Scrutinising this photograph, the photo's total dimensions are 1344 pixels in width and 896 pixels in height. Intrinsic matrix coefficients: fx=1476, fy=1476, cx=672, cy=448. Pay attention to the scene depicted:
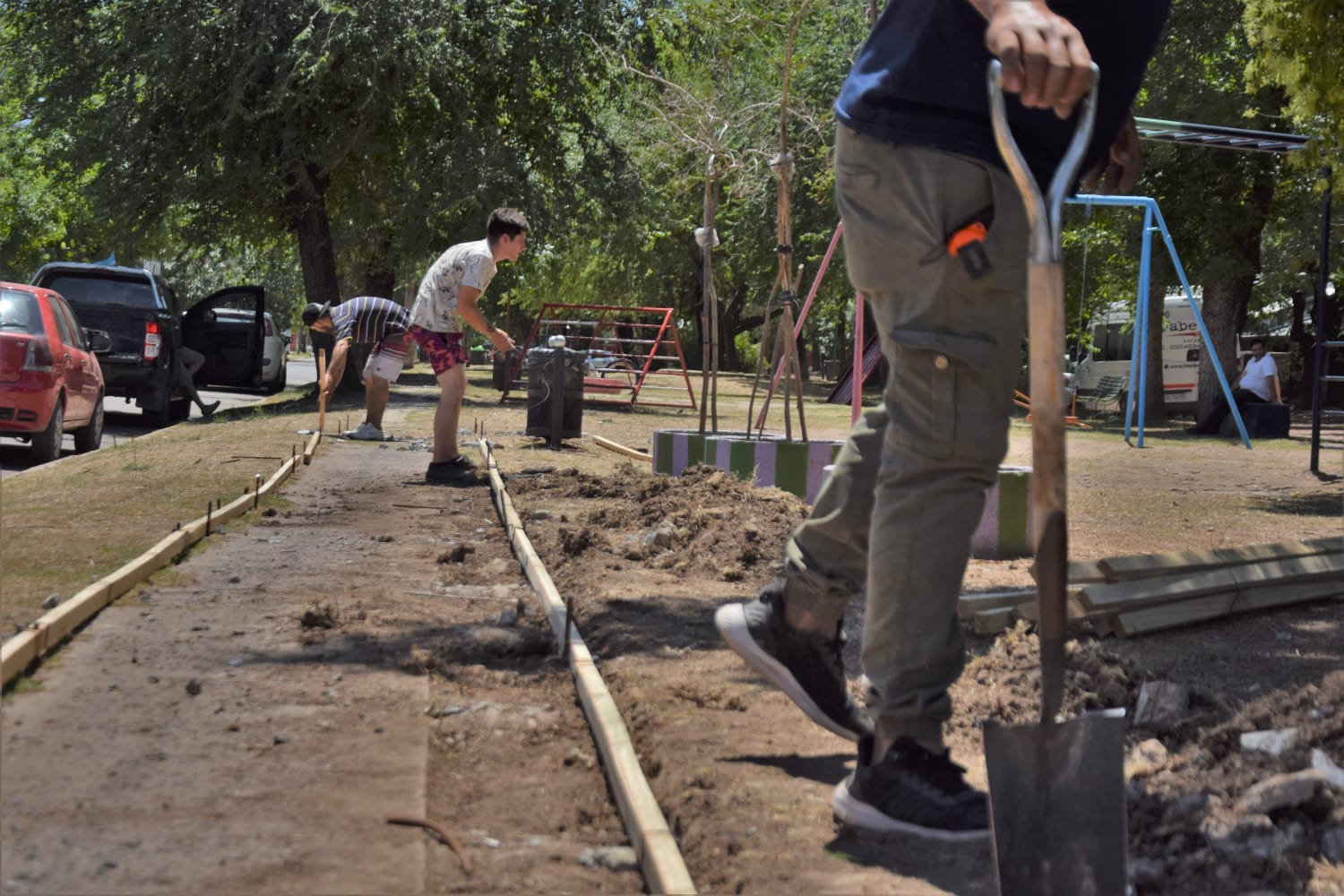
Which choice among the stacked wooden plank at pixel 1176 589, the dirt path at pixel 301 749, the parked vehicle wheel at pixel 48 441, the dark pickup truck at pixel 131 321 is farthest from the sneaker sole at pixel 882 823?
the dark pickup truck at pixel 131 321

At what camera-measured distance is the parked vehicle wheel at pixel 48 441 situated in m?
12.4

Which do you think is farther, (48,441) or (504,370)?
(504,370)

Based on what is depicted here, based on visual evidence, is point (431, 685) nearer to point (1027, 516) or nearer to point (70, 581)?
point (70, 581)

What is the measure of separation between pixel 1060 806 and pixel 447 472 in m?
8.46

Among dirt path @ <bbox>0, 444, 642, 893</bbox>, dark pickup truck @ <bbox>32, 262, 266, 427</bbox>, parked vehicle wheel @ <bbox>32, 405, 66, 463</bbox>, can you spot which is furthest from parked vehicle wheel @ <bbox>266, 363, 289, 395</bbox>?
dirt path @ <bbox>0, 444, 642, 893</bbox>

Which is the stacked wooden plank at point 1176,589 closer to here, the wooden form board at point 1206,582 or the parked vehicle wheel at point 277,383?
the wooden form board at point 1206,582

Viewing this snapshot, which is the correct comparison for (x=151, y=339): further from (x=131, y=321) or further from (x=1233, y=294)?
(x=1233, y=294)

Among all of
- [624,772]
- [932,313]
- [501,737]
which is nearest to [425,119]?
[501,737]

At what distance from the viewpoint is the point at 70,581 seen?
5.53 metres

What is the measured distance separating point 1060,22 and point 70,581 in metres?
4.31

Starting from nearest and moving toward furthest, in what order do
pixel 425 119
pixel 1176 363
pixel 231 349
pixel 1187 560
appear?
pixel 1187 560
pixel 231 349
pixel 425 119
pixel 1176 363

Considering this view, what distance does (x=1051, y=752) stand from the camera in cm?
251

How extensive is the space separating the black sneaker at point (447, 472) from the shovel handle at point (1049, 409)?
8305mm

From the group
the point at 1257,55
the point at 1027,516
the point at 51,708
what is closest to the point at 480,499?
the point at 1027,516
